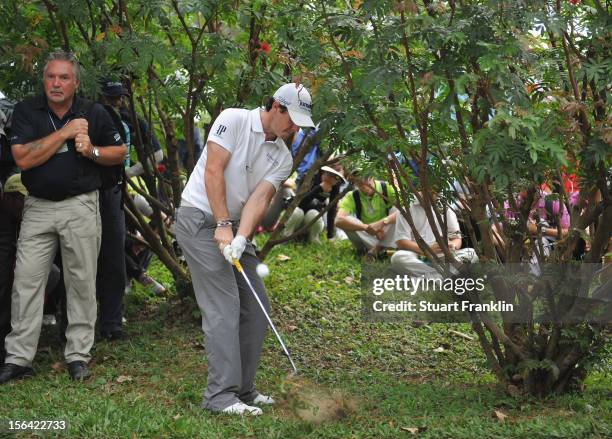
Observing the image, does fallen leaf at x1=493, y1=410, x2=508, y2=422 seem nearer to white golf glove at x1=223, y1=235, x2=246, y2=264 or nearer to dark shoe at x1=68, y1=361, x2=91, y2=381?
white golf glove at x1=223, y1=235, x2=246, y2=264

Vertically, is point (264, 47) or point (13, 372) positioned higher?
point (264, 47)

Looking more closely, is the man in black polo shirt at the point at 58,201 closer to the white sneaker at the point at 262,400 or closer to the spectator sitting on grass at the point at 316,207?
the white sneaker at the point at 262,400

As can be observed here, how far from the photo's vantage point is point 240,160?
20.5 ft

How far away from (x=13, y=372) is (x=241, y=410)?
5.86 feet

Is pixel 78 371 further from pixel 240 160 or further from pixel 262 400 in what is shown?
pixel 240 160

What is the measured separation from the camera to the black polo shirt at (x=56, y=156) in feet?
22.7

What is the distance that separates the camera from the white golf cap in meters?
6.11

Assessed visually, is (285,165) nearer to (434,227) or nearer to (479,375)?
(434,227)

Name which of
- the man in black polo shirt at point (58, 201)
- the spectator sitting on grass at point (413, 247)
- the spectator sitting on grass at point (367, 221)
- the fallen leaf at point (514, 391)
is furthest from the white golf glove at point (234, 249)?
the spectator sitting on grass at point (367, 221)

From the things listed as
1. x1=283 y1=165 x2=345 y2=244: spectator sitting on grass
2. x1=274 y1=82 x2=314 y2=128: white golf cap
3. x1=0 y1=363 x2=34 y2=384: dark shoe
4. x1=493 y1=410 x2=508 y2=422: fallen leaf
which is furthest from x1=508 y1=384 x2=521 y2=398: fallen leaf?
x1=283 y1=165 x2=345 y2=244: spectator sitting on grass

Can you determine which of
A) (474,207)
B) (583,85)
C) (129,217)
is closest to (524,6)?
(583,85)

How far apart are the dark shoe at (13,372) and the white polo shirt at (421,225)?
3.44 m

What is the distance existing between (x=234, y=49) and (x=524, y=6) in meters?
2.53

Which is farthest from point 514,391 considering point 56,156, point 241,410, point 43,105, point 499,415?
point 43,105
